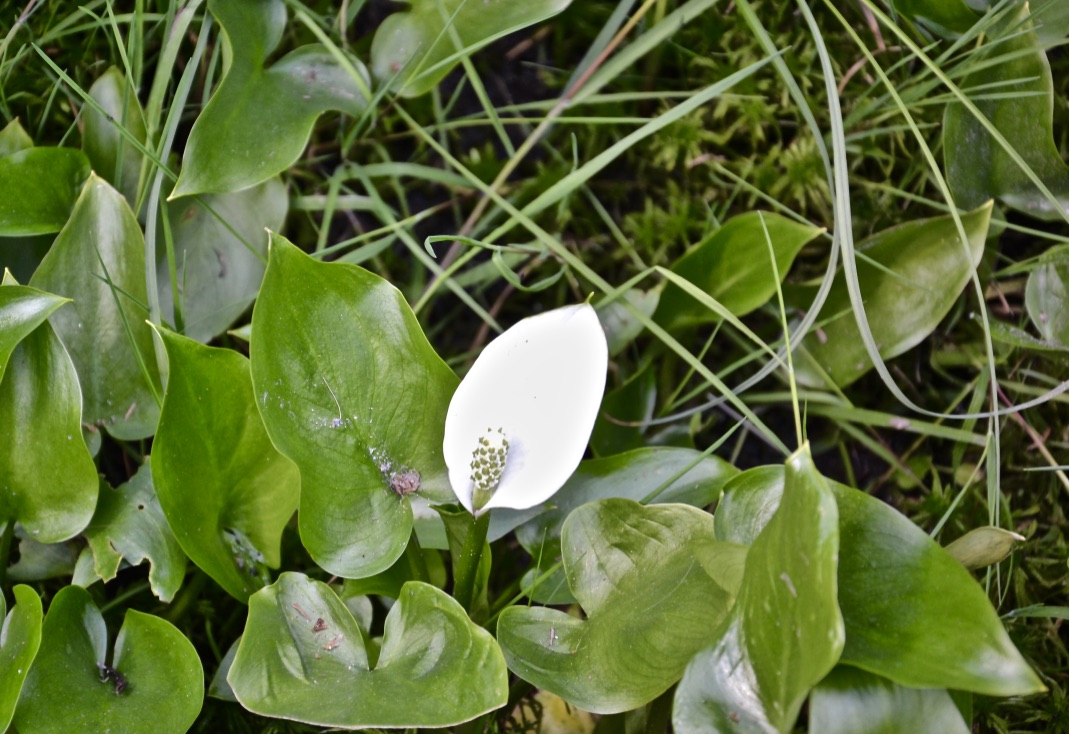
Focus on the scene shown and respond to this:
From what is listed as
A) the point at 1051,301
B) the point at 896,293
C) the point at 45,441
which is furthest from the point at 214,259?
the point at 1051,301

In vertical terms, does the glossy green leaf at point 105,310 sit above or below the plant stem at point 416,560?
above

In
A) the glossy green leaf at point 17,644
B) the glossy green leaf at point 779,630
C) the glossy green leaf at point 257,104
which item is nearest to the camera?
the glossy green leaf at point 779,630

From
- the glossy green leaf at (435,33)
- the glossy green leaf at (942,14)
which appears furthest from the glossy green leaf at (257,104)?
the glossy green leaf at (942,14)

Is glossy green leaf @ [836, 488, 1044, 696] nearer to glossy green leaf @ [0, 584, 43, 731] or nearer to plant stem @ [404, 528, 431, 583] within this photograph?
plant stem @ [404, 528, 431, 583]

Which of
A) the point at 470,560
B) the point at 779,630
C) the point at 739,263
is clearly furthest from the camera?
the point at 739,263

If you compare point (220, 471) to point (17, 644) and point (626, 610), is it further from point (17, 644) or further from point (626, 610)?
point (626, 610)

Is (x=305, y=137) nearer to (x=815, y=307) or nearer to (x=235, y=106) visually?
(x=235, y=106)

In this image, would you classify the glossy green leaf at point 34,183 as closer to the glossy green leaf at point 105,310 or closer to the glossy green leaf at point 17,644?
the glossy green leaf at point 105,310

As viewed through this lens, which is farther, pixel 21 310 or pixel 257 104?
pixel 257 104
